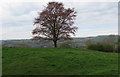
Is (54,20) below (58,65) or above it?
above

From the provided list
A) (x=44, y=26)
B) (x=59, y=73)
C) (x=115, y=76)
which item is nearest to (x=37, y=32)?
(x=44, y=26)

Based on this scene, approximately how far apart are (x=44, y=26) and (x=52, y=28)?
1661mm

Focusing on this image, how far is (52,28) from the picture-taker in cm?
3700

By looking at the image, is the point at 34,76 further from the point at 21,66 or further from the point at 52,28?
the point at 52,28

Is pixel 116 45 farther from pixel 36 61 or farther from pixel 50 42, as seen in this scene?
pixel 36 61

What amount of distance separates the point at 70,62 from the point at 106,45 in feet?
72.6

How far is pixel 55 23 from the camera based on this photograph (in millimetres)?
36969

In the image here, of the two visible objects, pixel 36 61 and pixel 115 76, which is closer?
pixel 115 76

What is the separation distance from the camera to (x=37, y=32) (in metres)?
37.8

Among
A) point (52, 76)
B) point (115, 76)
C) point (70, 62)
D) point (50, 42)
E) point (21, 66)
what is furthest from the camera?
point (50, 42)

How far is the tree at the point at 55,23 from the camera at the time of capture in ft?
121

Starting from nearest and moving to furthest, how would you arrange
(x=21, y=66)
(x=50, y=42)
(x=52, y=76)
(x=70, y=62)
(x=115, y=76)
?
1. (x=115, y=76)
2. (x=52, y=76)
3. (x=21, y=66)
4. (x=70, y=62)
5. (x=50, y=42)

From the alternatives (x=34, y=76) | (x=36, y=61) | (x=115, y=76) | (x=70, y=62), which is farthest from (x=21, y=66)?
(x=115, y=76)

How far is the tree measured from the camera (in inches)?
1447
